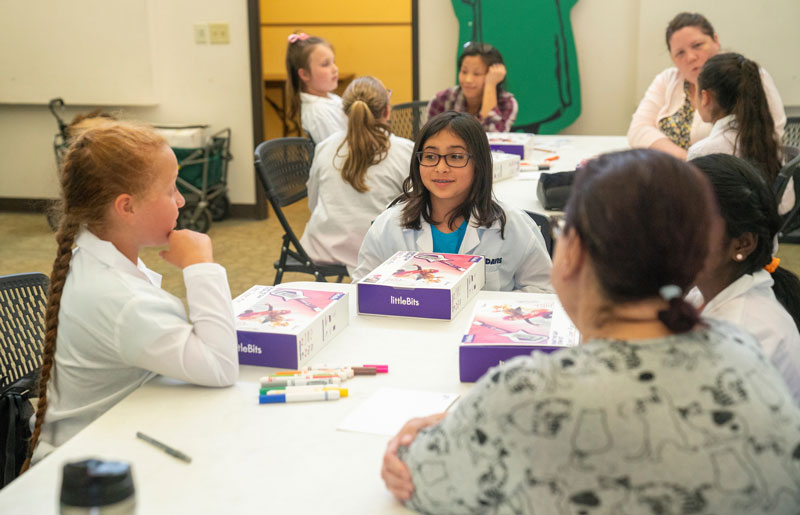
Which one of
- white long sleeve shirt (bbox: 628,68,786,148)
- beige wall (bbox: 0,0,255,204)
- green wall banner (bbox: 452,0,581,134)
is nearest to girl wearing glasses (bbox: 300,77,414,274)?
white long sleeve shirt (bbox: 628,68,786,148)

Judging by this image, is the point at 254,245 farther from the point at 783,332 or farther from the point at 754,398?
the point at 754,398

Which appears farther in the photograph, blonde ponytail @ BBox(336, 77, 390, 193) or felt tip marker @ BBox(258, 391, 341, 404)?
blonde ponytail @ BBox(336, 77, 390, 193)

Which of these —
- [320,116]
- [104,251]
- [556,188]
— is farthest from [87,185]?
[320,116]

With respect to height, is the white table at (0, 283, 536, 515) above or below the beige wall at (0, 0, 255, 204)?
below

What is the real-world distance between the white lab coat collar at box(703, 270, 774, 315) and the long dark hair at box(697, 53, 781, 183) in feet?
4.61

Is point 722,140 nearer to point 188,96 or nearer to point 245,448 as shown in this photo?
point 245,448

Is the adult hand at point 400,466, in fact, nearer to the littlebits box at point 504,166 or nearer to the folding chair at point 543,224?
the folding chair at point 543,224

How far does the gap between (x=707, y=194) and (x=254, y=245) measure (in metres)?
4.30

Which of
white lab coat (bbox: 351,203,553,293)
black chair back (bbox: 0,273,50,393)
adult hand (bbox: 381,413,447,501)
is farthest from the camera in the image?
white lab coat (bbox: 351,203,553,293)

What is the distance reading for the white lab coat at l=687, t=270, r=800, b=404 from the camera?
52.6 inches

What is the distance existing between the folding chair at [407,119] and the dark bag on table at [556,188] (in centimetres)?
193

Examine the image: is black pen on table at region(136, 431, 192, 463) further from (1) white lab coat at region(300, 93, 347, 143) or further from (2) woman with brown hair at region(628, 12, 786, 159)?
(1) white lab coat at region(300, 93, 347, 143)

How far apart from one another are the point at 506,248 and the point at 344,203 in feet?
3.31

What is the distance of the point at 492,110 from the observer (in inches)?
168
